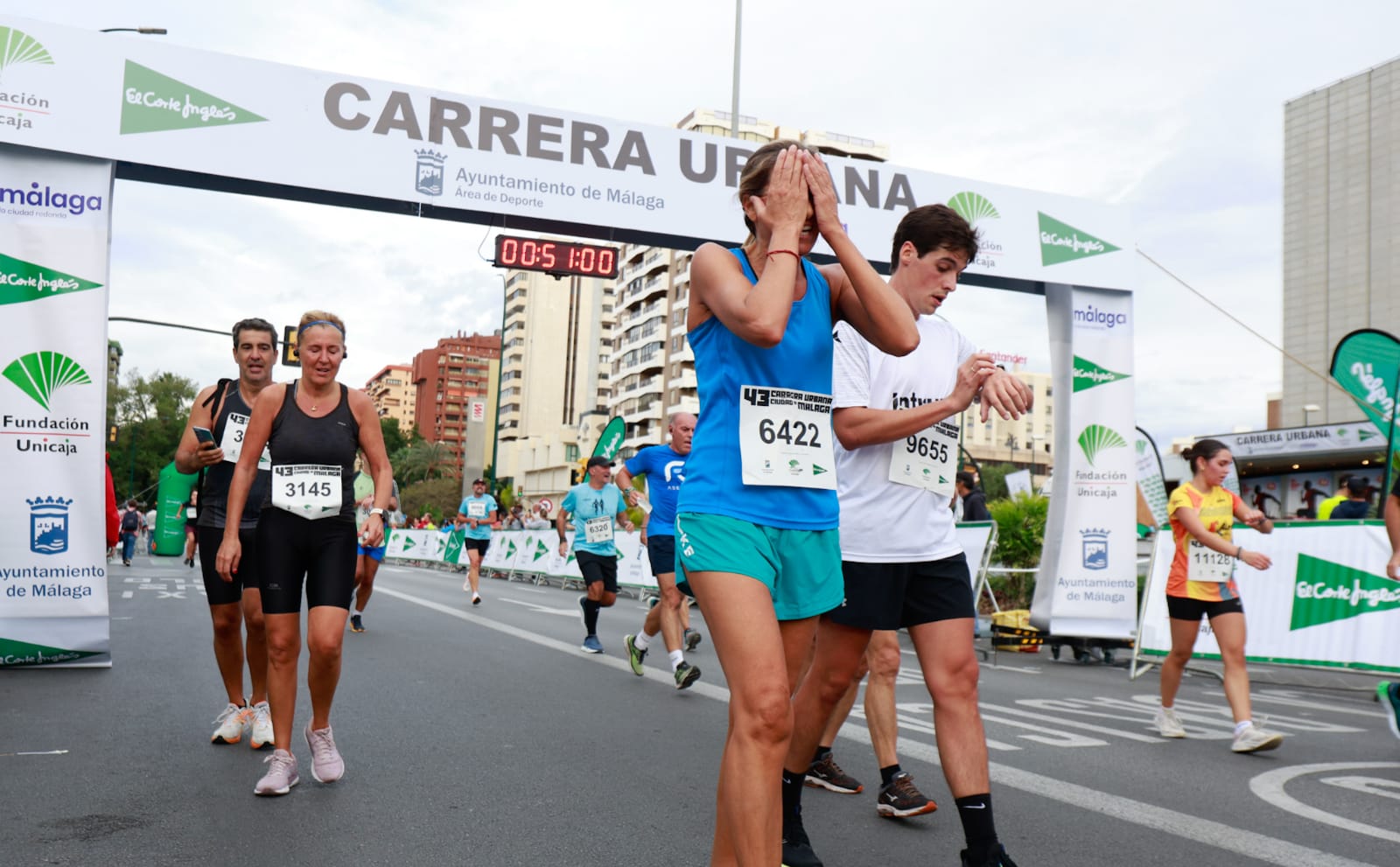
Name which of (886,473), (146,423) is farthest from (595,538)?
(146,423)

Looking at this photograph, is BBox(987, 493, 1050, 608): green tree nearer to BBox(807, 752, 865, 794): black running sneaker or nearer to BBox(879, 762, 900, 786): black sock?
BBox(807, 752, 865, 794): black running sneaker

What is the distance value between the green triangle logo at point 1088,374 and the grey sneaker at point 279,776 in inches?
405

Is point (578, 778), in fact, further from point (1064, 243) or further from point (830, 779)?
point (1064, 243)

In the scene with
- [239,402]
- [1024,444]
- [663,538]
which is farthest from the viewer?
[1024,444]

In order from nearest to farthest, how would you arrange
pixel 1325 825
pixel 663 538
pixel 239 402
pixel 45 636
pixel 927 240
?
pixel 927 240 → pixel 1325 825 → pixel 239 402 → pixel 45 636 → pixel 663 538

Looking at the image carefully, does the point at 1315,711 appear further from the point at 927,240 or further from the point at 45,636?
the point at 45,636

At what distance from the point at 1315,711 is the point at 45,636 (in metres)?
9.51

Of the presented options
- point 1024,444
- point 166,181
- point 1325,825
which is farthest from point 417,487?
point 1325,825

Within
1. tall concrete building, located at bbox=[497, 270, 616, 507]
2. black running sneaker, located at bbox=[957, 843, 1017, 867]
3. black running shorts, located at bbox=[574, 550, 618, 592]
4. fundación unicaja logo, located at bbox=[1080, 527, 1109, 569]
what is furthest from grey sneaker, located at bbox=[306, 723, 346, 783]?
tall concrete building, located at bbox=[497, 270, 616, 507]

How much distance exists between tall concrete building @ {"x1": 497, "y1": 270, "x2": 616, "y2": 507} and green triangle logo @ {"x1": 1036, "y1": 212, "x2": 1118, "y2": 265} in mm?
100537

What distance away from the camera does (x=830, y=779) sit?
16.1 ft

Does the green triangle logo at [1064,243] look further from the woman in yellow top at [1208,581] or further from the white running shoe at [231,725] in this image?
the white running shoe at [231,725]

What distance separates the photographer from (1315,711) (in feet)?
28.0

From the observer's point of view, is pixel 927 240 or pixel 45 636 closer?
pixel 927 240
